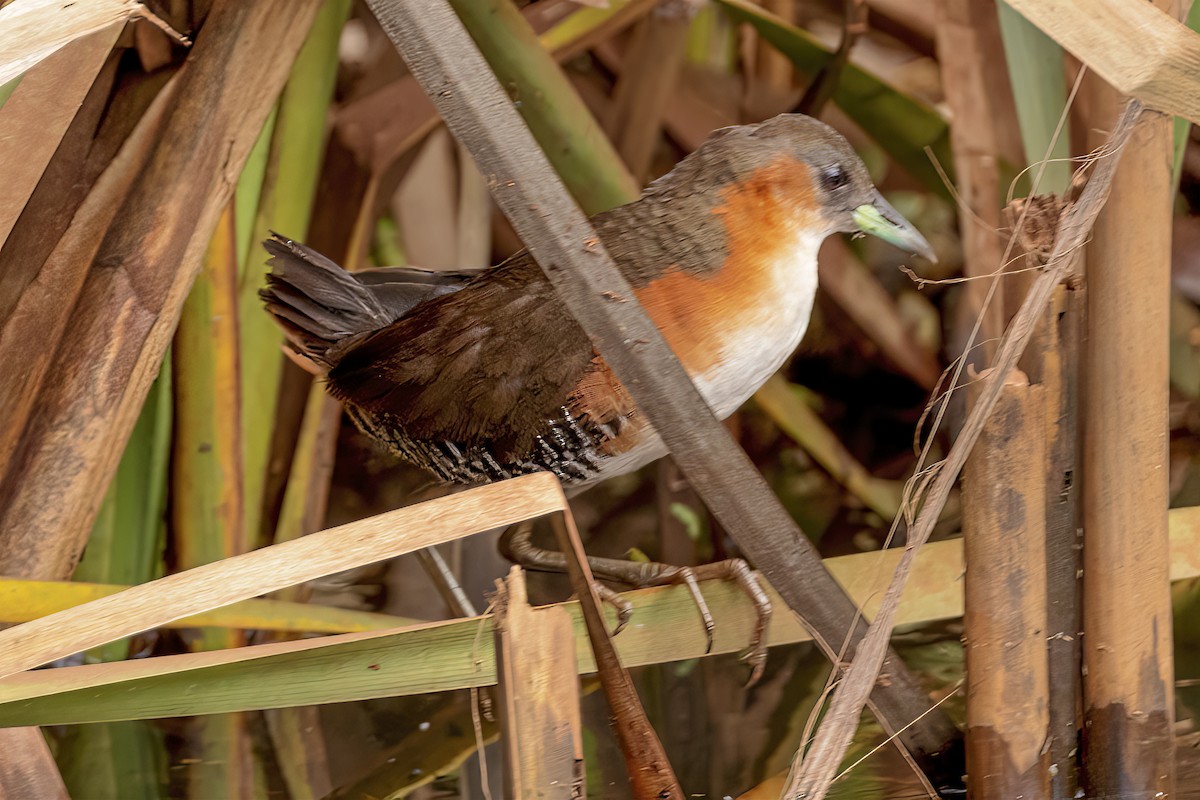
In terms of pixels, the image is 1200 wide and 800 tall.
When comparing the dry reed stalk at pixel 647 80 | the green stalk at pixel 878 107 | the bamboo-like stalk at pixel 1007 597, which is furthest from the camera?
the dry reed stalk at pixel 647 80

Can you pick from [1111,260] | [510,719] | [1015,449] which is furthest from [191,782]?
[1111,260]

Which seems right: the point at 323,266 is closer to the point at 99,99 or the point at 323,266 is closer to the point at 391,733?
the point at 99,99

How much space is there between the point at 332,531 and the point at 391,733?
724 mm

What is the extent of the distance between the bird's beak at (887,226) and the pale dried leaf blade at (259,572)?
660mm

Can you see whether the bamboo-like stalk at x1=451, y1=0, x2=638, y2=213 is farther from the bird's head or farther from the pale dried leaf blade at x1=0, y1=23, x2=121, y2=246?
the pale dried leaf blade at x1=0, y1=23, x2=121, y2=246

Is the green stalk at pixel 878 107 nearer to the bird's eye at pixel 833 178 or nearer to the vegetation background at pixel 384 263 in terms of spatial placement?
the vegetation background at pixel 384 263

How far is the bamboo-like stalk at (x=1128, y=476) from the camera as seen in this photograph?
939 millimetres

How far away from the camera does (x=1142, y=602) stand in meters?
0.99

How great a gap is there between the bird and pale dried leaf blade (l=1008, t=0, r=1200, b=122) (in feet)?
1.42

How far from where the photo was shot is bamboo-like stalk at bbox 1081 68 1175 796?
94cm

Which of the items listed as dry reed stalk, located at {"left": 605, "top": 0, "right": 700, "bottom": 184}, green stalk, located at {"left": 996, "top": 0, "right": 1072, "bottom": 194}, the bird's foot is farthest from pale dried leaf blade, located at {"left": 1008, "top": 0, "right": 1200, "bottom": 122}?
dry reed stalk, located at {"left": 605, "top": 0, "right": 700, "bottom": 184}

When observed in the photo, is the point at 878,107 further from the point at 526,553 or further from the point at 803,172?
the point at 526,553

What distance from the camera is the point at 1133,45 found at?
2.69ft

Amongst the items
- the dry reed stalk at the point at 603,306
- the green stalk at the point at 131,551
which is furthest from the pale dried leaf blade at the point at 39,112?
the green stalk at the point at 131,551
